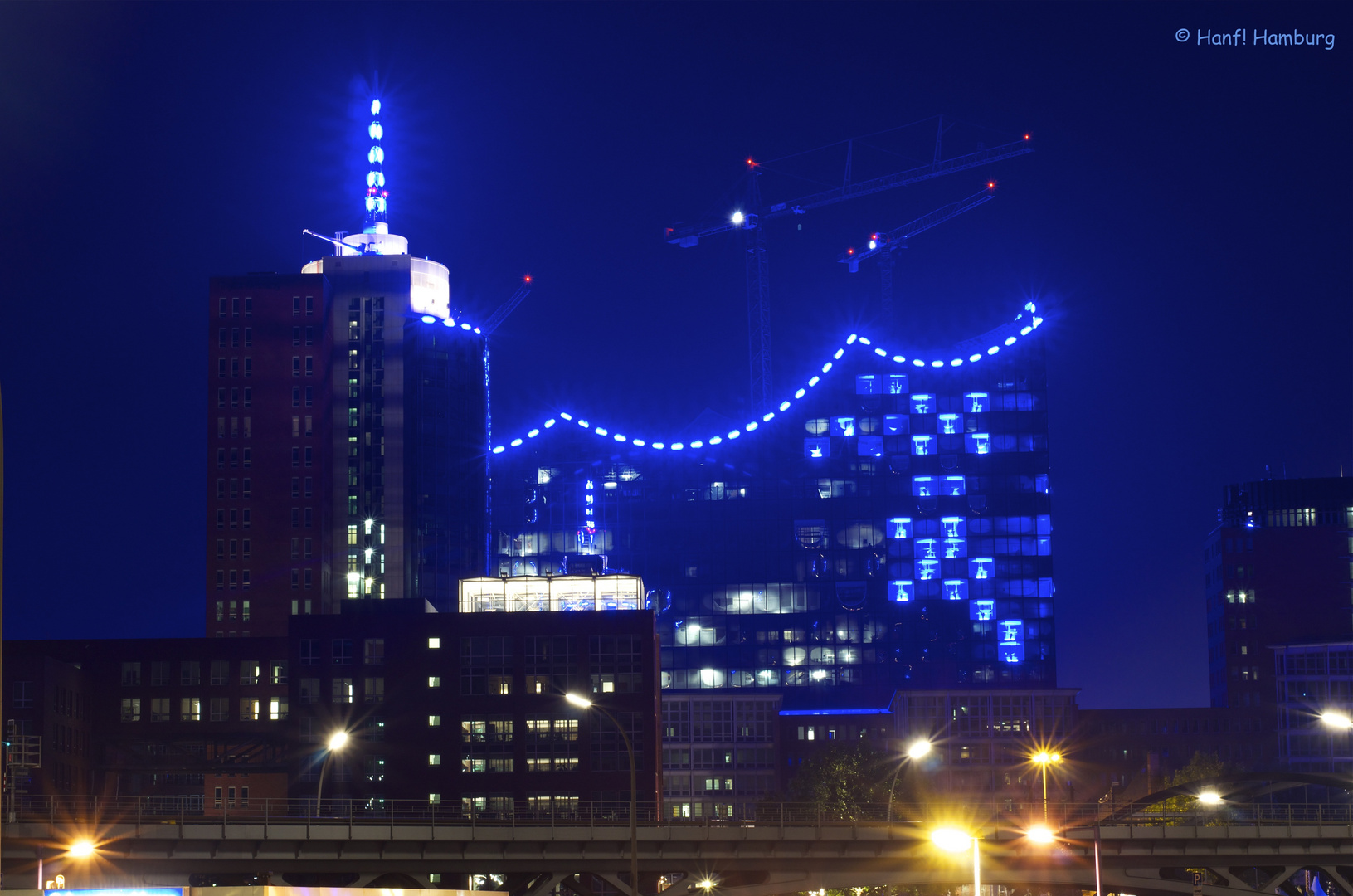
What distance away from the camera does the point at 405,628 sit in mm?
158250

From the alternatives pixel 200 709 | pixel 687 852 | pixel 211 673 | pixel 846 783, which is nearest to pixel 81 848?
pixel 687 852

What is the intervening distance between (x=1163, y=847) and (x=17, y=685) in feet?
350

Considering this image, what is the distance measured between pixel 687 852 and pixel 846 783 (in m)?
63.1

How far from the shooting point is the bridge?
3214 inches

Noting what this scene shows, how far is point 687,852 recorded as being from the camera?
86.2 meters

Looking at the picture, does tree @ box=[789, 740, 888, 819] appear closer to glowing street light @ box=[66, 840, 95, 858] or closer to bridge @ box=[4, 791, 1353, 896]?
bridge @ box=[4, 791, 1353, 896]

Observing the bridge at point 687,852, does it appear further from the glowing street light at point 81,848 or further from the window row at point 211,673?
the window row at point 211,673

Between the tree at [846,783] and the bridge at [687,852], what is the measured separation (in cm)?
4393

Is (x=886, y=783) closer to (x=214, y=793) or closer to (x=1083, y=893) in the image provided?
(x=1083, y=893)

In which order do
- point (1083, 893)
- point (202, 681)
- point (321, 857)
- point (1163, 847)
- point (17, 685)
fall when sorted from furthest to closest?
1. point (202, 681)
2. point (17, 685)
3. point (1083, 893)
4. point (1163, 847)
5. point (321, 857)

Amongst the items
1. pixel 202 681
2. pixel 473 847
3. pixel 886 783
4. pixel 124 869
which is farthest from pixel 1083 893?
pixel 202 681

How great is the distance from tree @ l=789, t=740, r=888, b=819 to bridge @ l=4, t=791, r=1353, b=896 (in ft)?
144

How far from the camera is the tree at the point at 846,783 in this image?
141 metres

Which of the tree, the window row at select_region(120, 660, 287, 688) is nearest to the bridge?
the tree
